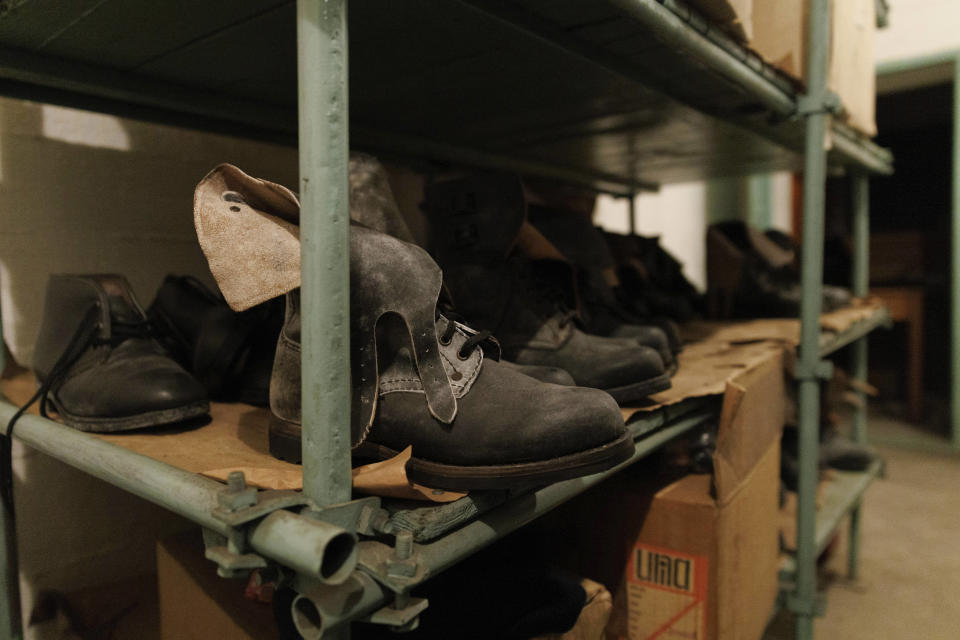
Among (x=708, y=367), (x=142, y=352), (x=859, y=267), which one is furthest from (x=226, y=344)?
(x=859, y=267)

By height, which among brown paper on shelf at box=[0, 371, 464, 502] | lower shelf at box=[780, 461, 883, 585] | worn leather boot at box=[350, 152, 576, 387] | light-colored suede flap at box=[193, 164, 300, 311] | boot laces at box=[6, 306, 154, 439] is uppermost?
worn leather boot at box=[350, 152, 576, 387]

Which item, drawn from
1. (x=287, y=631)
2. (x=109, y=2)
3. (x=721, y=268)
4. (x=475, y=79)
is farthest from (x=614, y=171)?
(x=287, y=631)

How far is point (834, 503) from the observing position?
4.83ft

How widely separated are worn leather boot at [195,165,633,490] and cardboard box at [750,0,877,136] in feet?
2.29

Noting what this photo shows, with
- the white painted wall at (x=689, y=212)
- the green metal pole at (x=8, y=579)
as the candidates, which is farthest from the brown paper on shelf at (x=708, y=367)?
the white painted wall at (x=689, y=212)

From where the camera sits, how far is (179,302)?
2.85 ft

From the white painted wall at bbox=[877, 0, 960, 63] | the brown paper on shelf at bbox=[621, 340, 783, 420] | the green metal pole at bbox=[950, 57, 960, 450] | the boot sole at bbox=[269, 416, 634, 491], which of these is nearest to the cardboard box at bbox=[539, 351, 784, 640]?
the brown paper on shelf at bbox=[621, 340, 783, 420]

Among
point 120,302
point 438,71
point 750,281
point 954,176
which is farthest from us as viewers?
point 954,176

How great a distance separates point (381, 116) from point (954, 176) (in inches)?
93.6

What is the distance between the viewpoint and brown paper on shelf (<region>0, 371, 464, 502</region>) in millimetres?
437

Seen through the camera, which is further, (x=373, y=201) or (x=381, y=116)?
(x=381, y=116)

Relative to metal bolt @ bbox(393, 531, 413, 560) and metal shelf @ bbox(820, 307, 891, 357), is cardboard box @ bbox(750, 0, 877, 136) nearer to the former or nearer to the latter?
metal shelf @ bbox(820, 307, 891, 357)

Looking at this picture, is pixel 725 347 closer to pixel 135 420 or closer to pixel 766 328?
pixel 766 328

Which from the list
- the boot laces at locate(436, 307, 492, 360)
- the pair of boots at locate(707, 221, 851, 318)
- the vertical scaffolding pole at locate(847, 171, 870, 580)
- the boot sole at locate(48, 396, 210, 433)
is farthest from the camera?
the vertical scaffolding pole at locate(847, 171, 870, 580)
